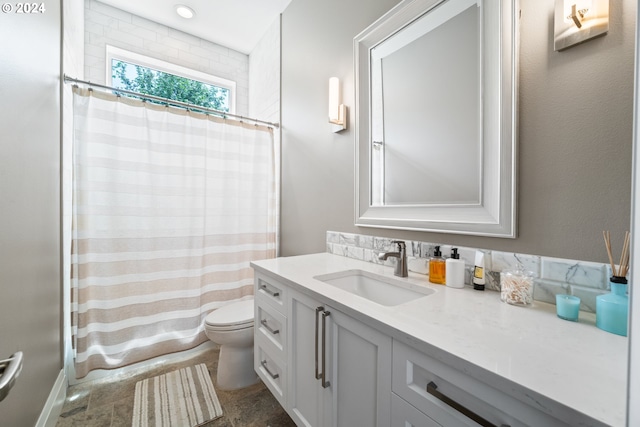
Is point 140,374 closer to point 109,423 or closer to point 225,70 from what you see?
point 109,423

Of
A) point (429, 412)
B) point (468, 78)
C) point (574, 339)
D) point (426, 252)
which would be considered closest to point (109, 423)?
point (429, 412)

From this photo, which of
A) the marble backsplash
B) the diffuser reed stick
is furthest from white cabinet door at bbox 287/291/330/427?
the diffuser reed stick

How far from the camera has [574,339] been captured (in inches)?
24.0

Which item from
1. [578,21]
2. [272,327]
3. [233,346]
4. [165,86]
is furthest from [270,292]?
[165,86]

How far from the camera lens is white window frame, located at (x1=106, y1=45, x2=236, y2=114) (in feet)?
7.43

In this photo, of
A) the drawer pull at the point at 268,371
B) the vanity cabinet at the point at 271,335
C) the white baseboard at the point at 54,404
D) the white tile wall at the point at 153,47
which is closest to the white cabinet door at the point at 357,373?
the vanity cabinet at the point at 271,335

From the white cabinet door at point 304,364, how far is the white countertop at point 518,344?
0.13 m

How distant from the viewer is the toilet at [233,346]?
5.20 ft

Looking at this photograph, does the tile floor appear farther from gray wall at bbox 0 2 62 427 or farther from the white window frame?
the white window frame

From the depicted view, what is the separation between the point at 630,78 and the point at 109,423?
99.5 inches

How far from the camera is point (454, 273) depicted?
1.01m

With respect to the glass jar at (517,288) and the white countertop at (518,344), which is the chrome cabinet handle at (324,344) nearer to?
the white countertop at (518,344)

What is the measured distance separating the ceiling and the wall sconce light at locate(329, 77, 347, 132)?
3.86ft

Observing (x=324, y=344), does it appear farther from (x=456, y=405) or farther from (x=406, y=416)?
(x=456, y=405)
